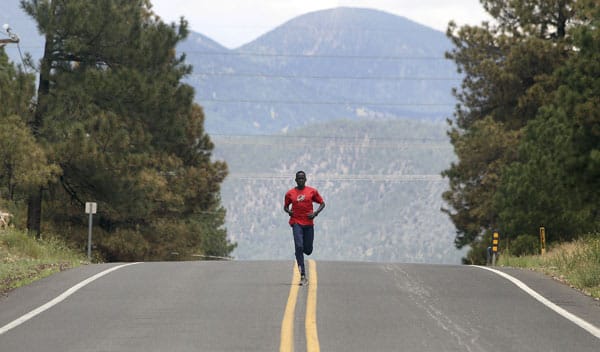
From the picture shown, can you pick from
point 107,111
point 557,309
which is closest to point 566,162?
point 107,111

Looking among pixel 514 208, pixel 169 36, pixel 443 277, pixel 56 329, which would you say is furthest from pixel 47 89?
pixel 56 329

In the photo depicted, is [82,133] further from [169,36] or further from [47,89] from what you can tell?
[169,36]

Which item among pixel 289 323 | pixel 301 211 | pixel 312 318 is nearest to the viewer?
pixel 289 323

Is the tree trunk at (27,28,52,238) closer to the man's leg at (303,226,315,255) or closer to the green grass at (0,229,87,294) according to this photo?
the green grass at (0,229,87,294)

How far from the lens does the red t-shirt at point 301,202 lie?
1602cm

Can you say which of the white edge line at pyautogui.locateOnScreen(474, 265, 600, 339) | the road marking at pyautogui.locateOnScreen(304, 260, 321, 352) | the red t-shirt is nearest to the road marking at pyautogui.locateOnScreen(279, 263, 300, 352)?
the road marking at pyautogui.locateOnScreen(304, 260, 321, 352)

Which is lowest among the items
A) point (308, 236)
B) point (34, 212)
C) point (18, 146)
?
point (34, 212)

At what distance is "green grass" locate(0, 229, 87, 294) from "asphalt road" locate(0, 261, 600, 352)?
60 cm

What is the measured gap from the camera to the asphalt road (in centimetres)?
1112

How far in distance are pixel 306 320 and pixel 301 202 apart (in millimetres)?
3610

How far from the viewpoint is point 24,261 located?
851 inches

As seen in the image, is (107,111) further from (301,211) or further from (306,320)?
(306,320)

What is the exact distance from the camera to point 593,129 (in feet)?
110

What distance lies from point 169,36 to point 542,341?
35375mm
